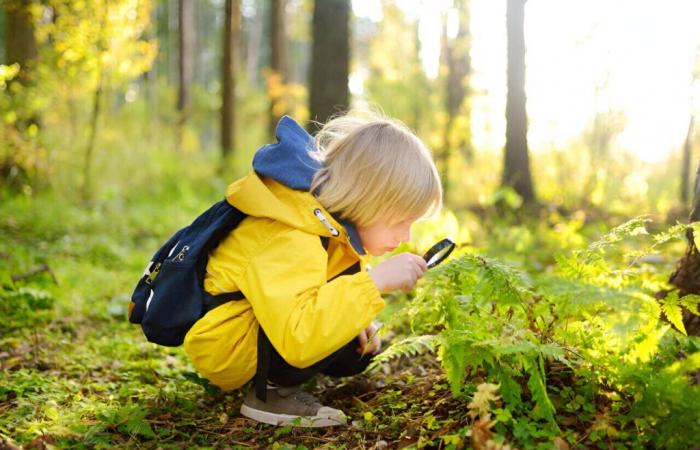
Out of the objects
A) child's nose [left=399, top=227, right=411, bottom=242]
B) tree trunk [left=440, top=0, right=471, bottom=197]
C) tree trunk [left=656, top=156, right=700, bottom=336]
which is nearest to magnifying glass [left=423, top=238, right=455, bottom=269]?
child's nose [left=399, top=227, right=411, bottom=242]

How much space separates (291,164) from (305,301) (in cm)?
61

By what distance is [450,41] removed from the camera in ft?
59.2

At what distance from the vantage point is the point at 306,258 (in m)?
2.37

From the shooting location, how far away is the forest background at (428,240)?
2.16 meters

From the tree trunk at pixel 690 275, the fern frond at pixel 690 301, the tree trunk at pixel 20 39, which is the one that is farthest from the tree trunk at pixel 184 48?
the fern frond at pixel 690 301

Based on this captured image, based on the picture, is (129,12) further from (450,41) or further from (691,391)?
(450,41)

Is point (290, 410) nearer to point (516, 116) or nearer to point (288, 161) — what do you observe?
point (288, 161)

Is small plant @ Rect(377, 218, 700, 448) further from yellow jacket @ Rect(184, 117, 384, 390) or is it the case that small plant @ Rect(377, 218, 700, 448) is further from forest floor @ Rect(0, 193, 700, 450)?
yellow jacket @ Rect(184, 117, 384, 390)

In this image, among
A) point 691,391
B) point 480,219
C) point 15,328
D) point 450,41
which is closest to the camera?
point 691,391

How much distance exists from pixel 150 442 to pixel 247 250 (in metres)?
0.87

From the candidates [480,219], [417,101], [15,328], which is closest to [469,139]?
[417,101]

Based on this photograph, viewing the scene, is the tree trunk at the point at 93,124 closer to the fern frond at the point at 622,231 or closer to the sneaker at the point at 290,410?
the sneaker at the point at 290,410

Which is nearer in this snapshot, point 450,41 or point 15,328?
point 15,328

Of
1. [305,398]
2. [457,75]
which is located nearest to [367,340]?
[305,398]
